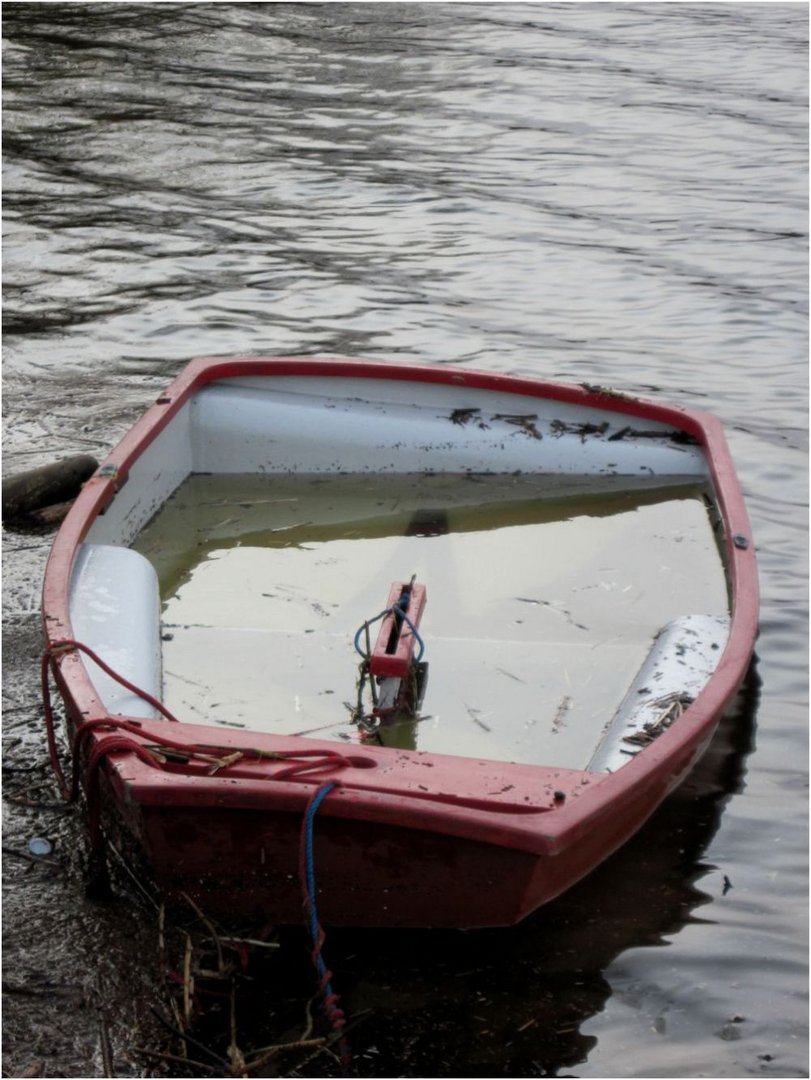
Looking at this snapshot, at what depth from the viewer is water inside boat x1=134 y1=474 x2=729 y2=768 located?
4871 mm

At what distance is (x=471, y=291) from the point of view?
1008 centimetres

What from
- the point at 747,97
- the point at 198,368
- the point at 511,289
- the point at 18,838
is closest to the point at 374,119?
the point at 747,97

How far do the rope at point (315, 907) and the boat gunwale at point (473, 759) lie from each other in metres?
0.04

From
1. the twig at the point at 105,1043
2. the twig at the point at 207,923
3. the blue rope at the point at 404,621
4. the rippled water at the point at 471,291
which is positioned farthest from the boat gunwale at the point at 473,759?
the blue rope at the point at 404,621

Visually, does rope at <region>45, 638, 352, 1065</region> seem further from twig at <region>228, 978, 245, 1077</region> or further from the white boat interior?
the white boat interior

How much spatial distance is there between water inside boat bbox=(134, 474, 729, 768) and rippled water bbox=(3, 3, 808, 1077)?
49 cm

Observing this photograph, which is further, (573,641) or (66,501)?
(66,501)

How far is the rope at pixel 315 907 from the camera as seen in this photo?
11.9 feet

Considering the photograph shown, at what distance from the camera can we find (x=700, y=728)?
4266mm

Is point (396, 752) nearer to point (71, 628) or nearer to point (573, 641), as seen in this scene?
point (71, 628)

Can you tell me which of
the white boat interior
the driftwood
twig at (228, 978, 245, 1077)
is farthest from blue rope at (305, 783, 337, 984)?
the driftwood

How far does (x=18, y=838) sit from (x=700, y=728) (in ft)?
7.04

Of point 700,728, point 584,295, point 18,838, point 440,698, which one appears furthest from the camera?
point 584,295

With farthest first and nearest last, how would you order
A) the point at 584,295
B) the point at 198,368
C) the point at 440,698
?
1. the point at 584,295
2. the point at 198,368
3. the point at 440,698
